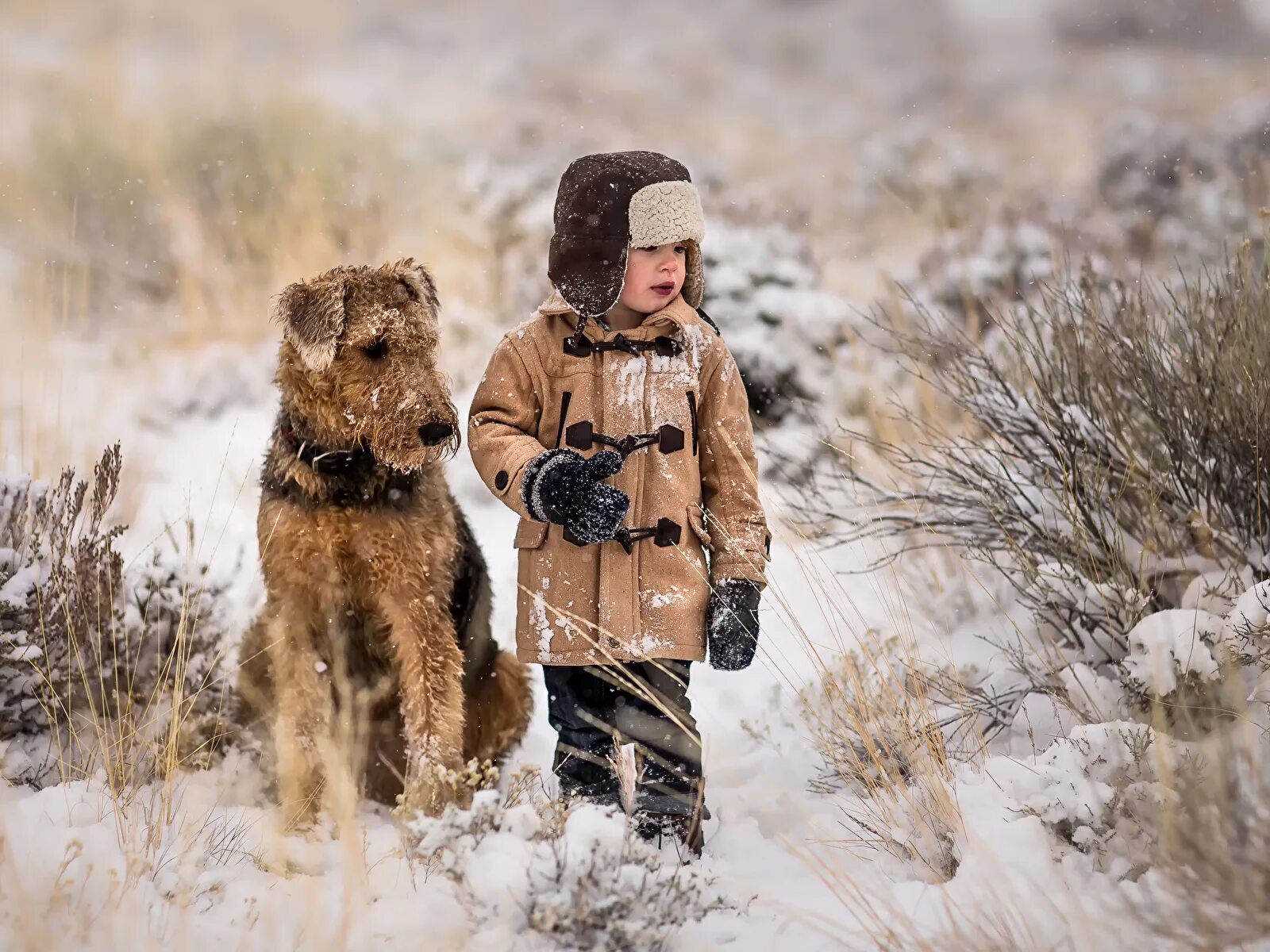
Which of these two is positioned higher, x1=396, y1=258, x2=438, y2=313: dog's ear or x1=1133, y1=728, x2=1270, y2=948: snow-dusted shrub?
x1=396, y1=258, x2=438, y2=313: dog's ear

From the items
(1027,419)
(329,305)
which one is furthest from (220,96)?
(1027,419)

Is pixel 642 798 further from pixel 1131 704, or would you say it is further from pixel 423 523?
pixel 1131 704

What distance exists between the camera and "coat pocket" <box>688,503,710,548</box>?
3211 millimetres

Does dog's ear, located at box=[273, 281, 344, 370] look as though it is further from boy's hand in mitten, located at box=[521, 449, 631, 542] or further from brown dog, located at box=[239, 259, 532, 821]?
boy's hand in mitten, located at box=[521, 449, 631, 542]

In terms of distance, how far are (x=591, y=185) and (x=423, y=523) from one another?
1.22m

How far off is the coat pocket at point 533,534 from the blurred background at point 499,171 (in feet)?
4.29

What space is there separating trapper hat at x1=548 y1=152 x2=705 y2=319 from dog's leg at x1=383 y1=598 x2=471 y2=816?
1.16 metres

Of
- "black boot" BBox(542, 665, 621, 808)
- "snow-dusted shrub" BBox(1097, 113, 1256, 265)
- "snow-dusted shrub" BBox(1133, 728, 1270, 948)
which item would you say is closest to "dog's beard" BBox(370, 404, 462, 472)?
"black boot" BBox(542, 665, 621, 808)

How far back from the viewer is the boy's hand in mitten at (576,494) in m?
2.86

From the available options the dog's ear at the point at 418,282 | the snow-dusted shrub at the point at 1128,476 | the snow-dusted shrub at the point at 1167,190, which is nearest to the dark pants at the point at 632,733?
the snow-dusted shrub at the point at 1128,476

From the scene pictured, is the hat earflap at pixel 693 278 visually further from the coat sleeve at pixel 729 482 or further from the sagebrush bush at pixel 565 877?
the sagebrush bush at pixel 565 877

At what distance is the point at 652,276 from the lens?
10.6 feet

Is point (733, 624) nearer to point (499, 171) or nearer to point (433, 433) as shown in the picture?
point (433, 433)

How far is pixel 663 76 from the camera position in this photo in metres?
16.8
